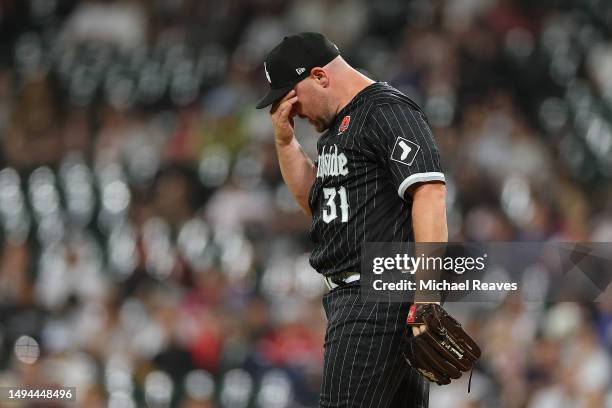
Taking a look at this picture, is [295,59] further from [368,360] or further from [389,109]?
[368,360]

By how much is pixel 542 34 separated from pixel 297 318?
3.31 m

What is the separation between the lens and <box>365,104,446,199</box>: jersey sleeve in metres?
2.92

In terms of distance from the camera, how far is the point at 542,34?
808 centimetres

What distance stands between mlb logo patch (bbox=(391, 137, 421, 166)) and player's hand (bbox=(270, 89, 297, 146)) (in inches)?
20.5

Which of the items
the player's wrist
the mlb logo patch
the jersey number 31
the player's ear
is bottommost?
the jersey number 31

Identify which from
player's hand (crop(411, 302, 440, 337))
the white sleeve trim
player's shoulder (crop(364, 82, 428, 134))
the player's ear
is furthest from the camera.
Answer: the player's ear

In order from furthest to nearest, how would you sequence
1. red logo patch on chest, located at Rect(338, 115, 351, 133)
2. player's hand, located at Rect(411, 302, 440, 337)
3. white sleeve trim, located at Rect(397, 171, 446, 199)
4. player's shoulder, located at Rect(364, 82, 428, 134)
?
red logo patch on chest, located at Rect(338, 115, 351, 133) → player's shoulder, located at Rect(364, 82, 428, 134) → white sleeve trim, located at Rect(397, 171, 446, 199) → player's hand, located at Rect(411, 302, 440, 337)

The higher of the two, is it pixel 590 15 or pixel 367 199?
pixel 590 15

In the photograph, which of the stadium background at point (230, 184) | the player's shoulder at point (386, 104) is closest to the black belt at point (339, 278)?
the player's shoulder at point (386, 104)

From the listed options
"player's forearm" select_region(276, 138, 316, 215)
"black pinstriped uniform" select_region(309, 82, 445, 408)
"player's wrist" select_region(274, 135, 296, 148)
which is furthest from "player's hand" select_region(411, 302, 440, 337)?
"player's wrist" select_region(274, 135, 296, 148)

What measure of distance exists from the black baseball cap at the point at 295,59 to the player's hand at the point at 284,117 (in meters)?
0.04

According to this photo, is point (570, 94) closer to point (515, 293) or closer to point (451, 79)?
point (451, 79)

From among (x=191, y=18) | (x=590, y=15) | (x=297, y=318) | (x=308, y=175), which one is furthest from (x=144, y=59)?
(x=308, y=175)

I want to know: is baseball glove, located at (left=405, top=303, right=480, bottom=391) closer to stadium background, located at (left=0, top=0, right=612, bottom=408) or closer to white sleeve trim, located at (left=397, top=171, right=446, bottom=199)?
white sleeve trim, located at (left=397, top=171, right=446, bottom=199)
